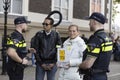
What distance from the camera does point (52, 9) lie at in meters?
22.4

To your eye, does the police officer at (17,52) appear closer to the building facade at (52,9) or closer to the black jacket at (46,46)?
the black jacket at (46,46)

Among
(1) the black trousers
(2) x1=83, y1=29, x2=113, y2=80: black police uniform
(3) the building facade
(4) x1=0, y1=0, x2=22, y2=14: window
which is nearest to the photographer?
(2) x1=83, y1=29, x2=113, y2=80: black police uniform

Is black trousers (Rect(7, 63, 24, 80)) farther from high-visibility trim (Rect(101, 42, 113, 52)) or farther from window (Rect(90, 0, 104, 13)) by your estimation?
window (Rect(90, 0, 104, 13))

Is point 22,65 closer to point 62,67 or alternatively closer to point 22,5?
point 62,67

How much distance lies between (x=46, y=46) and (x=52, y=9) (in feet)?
46.8

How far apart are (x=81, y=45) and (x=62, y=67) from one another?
1.87 ft

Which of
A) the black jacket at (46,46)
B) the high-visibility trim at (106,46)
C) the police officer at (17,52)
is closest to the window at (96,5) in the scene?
the black jacket at (46,46)

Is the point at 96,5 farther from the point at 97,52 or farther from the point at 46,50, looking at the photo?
the point at 97,52

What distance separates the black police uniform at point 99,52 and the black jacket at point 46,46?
2.08 meters

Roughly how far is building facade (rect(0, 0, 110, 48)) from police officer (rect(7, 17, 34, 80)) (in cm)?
1081

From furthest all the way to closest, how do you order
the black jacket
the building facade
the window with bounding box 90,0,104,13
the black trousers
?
the window with bounding box 90,0,104,13
the building facade
the black jacket
the black trousers

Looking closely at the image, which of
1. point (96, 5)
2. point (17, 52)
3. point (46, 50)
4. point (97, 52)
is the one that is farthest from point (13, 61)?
point (96, 5)

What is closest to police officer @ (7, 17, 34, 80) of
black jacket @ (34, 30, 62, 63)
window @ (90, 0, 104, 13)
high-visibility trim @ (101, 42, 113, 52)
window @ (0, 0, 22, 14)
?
black jacket @ (34, 30, 62, 63)

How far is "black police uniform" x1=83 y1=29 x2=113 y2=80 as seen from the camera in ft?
19.7
